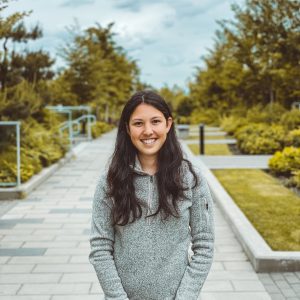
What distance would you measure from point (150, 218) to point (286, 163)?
1044 centimetres

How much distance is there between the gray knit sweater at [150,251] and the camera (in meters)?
2.28

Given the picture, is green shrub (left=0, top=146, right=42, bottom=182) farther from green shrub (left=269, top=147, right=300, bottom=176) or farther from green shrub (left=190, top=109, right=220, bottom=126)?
green shrub (left=190, top=109, right=220, bottom=126)

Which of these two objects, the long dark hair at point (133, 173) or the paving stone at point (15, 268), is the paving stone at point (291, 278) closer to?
the paving stone at point (15, 268)

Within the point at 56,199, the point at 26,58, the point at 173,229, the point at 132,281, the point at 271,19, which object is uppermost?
the point at 271,19

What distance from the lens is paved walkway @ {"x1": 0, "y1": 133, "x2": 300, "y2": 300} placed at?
479cm

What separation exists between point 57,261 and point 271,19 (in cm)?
1555

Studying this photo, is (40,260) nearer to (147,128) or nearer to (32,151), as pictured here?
(147,128)

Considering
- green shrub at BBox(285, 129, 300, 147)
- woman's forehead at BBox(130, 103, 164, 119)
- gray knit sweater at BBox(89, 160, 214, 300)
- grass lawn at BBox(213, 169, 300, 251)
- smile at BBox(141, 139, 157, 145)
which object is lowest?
grass lawn at BBox(213, 169, 300, 251)

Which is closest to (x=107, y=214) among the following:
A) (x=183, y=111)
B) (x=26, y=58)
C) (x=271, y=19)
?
(x=26, y=58)

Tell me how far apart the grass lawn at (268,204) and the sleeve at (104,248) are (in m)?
3.80

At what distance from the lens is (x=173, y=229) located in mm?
2307

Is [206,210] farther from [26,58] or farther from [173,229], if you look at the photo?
[26,58]

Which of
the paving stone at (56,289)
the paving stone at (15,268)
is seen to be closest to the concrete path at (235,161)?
the paving stone at (15,268)

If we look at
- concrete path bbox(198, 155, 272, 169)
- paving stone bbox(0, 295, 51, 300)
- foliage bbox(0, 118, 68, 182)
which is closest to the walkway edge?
paving stone bbox(0, 295, 51, 300)
